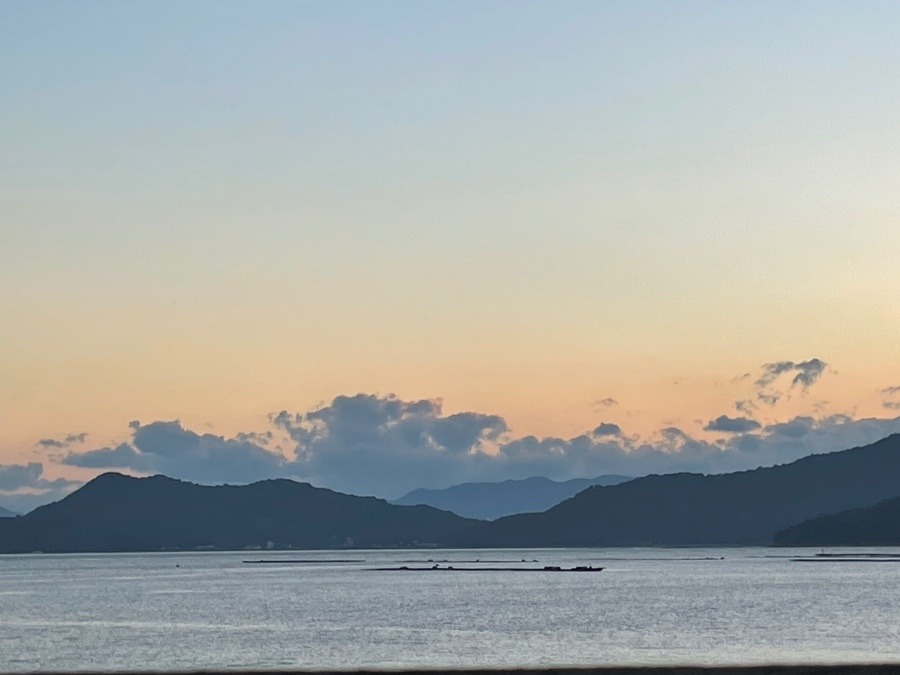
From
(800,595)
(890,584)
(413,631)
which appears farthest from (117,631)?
(890,584)

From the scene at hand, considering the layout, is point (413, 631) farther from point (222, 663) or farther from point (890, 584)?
point (890, 584)

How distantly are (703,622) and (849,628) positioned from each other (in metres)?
12.1

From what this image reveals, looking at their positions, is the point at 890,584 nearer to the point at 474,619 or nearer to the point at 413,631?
the point at 474,619

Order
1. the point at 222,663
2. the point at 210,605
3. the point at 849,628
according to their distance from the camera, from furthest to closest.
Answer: the point at 210,605 → the point at 849,628 → the point at 222,663

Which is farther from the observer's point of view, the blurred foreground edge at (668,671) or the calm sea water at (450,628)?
the calm sea water at (450,628)

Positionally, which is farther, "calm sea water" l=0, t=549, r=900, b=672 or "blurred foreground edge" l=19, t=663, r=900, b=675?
"calm sea water" l=0, t=549, r=900, b=672

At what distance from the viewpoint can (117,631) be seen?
105 meters

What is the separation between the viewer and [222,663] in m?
75.7

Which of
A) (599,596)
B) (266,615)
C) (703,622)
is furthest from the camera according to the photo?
(599,596)

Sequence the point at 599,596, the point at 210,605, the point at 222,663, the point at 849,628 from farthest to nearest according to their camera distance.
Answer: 1. the point at 599,596
2. the point at 210,605
3. the point at 849,628
4. the point at 222,663

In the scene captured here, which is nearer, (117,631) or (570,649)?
(570,649)

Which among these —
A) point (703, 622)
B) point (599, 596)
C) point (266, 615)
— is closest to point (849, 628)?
point (703, 622)

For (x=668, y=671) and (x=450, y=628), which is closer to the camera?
(x=668, y=671)

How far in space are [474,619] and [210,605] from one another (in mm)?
44965
